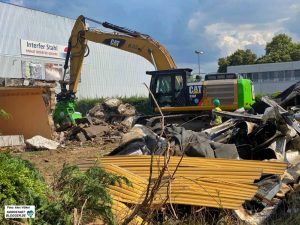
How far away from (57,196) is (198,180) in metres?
2.20

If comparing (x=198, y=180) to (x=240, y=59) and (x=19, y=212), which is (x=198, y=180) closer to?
(x=19, y=212)

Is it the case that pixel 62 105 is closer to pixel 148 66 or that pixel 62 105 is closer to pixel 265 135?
pixel 265 135

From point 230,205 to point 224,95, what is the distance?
12941 mm

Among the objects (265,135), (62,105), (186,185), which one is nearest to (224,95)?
(62,105)

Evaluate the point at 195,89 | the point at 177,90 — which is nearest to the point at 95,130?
the point at 177,90

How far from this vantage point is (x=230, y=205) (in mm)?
5570

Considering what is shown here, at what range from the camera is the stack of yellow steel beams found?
18.6 ft

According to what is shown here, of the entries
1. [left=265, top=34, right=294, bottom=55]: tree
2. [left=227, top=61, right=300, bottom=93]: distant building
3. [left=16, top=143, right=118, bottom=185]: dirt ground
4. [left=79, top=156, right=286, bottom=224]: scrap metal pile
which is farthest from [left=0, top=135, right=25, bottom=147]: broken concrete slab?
[left=265, top=34, right=294, bottom=55]: tree

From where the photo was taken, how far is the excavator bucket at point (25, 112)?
689 inches

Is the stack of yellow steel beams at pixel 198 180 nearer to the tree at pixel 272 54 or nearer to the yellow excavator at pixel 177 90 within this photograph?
the yellow excavator at pixel 177 90

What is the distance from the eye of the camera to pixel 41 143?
53.1ft

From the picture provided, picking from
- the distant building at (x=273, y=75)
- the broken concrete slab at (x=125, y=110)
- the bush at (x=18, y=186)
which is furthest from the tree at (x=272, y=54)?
the bush at (x=18, y=186)

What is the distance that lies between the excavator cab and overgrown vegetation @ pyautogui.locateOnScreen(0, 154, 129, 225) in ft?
44.1

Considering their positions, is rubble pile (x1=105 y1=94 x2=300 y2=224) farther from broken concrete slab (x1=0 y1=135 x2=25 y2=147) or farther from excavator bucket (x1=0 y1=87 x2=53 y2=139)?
excavator bucket (x1=0 y1=87 x2=53 y2=139)
